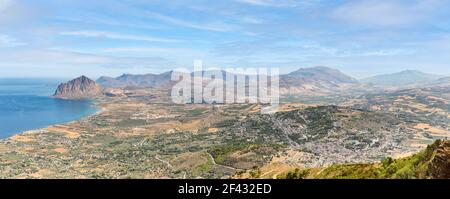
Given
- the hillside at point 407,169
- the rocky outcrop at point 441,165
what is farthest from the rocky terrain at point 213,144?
the rocky outcrop at point 441,165

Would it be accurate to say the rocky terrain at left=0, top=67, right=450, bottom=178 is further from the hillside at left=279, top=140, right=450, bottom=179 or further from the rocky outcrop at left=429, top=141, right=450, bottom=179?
the rocky outcrop at left=429, top=141, right=450, bottom=179

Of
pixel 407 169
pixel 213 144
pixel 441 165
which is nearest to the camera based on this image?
pixel 441 165

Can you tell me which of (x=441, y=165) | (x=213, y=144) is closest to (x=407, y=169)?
(x=441, y=165)

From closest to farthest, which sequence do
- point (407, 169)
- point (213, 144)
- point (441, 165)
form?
point (441, 165), point (407, 169), point (213, 144)

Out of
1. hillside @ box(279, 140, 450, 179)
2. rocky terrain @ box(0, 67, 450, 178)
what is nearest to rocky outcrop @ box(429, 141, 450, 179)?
hillside @ box(279, 140, 450, 179)

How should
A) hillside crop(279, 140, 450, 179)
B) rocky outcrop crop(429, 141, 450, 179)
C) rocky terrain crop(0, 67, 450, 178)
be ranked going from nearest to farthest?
rocky outcrop crop(429, 141, 450, 179) → hillside crop(279, 140, 450, 179) → rocky terrain crop(0, 67, 450, 178)

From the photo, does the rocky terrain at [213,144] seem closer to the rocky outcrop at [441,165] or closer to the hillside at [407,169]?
the hillside at [407,169]

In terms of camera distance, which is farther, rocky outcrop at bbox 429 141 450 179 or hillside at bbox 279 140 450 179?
hillside at bbox 279 140 450 179

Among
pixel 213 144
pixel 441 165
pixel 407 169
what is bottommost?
pixel 213 144

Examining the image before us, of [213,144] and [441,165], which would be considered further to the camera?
[213,144]

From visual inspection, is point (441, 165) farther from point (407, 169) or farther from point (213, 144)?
point (213, 144)

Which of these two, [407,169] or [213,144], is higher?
[407,169]
